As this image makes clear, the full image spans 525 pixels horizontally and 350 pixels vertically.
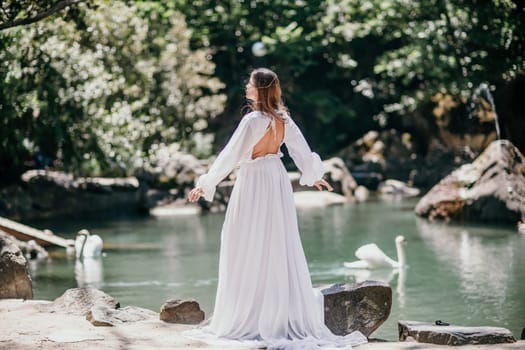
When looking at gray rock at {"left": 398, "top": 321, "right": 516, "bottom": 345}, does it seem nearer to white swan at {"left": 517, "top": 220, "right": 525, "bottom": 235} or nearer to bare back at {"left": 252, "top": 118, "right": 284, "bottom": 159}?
bare back at {"left": 252, "top": 118, "right": 284, "bottom": 159}

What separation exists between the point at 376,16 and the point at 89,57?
40.0 ft

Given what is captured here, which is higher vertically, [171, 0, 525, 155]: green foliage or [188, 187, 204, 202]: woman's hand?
[171, 0, 525, 155]: green foliage

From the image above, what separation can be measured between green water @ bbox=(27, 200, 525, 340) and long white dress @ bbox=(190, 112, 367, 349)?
246 centimetres

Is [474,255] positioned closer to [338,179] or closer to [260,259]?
[260,259]

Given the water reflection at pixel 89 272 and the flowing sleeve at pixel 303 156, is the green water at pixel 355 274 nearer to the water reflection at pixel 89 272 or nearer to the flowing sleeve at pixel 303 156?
the water reflection at pixel 89 272

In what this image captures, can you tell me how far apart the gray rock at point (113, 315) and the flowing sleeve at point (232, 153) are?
1337 millimetres

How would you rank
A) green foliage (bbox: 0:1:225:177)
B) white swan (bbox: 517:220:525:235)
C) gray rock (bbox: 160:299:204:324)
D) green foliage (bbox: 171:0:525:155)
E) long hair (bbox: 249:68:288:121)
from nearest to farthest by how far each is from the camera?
long hair (bbox: 249:68:288:121)
gray rock (bbox: 160:299:204:324)
white swan (bbox: 517:220:525:235)
green foliage (bbox: 0:1:225:177)
green foliage (bbox: 171:0:525:155)

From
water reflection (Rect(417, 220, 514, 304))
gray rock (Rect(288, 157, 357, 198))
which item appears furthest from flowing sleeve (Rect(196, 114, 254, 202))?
gray rock (Rect(288, 157, 357, 198))

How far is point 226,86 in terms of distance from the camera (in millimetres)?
31844

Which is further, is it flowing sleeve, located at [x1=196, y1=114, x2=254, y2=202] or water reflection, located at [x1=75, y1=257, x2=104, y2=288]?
water reflection, located at [x1=75, y1=257, x2=104, y2=288]

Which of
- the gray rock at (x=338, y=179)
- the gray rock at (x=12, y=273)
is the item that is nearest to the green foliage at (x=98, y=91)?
the gray rock at (x=338, y=179)

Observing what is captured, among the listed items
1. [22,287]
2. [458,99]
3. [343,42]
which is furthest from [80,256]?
[343,42]

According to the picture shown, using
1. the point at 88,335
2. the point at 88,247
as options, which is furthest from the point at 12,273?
the point at 88,247

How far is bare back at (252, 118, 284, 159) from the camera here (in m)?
6.27
